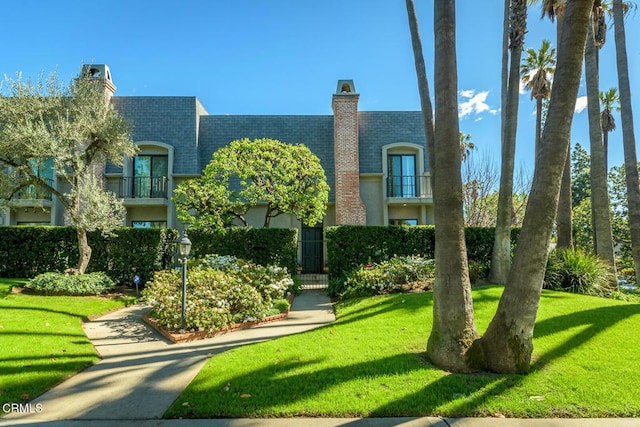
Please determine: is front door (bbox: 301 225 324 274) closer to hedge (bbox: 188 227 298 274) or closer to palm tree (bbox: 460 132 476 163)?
hedge (bbox: 188 227 298 274)

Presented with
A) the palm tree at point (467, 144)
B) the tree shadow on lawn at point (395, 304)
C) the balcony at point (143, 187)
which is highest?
the palm tree at point (467, 144)

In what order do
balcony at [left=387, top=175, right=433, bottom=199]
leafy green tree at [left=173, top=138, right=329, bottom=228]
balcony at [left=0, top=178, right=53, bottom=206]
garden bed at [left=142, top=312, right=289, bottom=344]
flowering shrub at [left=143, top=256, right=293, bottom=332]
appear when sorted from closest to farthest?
garden bed at [left=142, top=312, right=289, bottom=344], flowering shrub at [left=143, top=256, right=293, bottom=332], leafy green tree at [left=173, top=138, right=329, bottom=228], balcony at [left=0, top=178, right=53, bottom=206], balcony at [left=387, top=175, right=433, bottom=199]

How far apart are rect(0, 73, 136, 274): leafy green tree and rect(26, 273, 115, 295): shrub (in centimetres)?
81

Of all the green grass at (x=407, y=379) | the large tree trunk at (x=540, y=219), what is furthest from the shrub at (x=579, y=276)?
the large tree trunk at (x=540, y=219)

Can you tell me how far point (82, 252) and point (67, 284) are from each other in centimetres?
144

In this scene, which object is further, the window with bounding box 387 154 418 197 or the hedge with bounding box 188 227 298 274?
the window with bounding box 387 154 418 197

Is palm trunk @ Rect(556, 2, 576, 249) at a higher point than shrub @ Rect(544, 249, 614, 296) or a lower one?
higher

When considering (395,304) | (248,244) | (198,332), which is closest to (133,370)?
(198,332)

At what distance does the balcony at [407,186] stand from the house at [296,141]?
0.16 ft

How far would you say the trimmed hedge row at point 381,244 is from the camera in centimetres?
1160

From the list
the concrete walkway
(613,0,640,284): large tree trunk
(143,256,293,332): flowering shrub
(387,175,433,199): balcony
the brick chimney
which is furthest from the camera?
(387,175,433,199): balcony

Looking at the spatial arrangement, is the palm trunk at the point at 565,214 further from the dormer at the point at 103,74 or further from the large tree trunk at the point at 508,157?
the dormer at the point at 103,74

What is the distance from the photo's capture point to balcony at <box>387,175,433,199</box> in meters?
17.0

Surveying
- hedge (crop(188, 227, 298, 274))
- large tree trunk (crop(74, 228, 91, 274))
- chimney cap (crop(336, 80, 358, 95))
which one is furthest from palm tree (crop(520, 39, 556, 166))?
large tree trunk (crop(74, 228, 91, 274))
